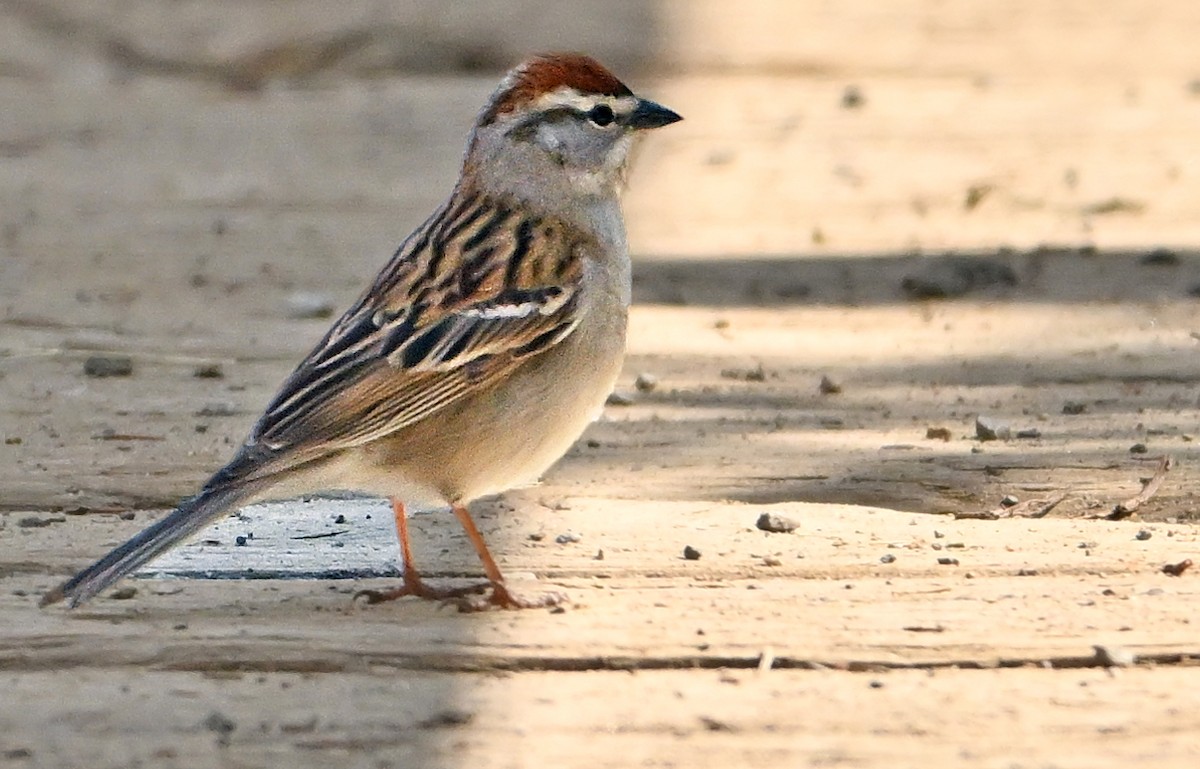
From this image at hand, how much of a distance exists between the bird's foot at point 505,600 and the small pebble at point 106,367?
2536 mm

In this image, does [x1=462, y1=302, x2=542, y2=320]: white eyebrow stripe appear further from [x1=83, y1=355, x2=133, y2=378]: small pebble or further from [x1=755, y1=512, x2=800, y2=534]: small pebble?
[x1=83, y1=355, x2=133, y2=378]: small pebble

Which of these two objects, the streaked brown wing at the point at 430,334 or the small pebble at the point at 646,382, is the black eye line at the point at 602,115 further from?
the small pebble at the point at 646,382

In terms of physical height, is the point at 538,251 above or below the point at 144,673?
above

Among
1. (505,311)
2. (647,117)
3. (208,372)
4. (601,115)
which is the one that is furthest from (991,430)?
(208,372)

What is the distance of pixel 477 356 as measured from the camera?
16.4 feet

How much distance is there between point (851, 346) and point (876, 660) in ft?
10.1

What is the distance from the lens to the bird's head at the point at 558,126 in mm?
5598

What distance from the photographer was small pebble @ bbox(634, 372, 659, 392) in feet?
22.5

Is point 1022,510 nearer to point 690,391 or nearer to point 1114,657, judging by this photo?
point 1114,657

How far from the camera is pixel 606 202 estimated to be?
5.61m

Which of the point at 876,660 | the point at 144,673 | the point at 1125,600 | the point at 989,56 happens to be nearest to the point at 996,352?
the point at 1125,600

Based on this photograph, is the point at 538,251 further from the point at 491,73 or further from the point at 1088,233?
the point at 491,73

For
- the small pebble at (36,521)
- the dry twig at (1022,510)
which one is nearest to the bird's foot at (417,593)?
the small pebble at (36,521)

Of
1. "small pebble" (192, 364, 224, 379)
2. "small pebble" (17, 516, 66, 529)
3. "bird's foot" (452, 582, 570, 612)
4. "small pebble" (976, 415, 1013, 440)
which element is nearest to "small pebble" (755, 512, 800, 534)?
"bird's foot" (452, 582, 570, 612)
